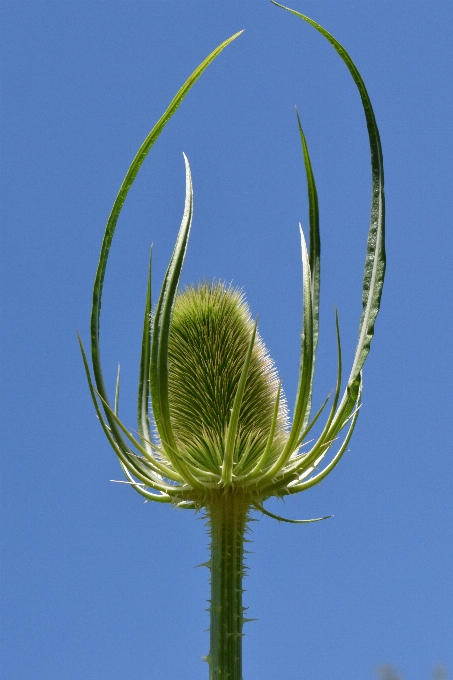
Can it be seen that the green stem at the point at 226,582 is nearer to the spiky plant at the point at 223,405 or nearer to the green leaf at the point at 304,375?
the spiky plant at the point at 223,405

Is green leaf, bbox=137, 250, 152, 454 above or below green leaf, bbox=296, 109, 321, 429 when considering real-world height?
below

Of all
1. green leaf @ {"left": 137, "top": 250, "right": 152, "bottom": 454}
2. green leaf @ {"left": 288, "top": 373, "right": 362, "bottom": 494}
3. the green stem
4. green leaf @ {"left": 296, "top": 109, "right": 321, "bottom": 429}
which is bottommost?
the green stem

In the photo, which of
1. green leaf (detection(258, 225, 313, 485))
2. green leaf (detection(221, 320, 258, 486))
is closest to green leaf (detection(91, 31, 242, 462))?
green leaf (detection(221, 320, 258, 486))

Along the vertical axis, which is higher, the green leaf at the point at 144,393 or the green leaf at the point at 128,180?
the green leaf at the point at 128,180

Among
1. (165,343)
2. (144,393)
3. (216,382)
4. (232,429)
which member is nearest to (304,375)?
(232,429)

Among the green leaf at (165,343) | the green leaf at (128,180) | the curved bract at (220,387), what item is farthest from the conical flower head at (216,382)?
the green leaf at (128,180)

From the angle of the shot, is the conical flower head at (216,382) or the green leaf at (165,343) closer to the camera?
the green leaf at (165,343)

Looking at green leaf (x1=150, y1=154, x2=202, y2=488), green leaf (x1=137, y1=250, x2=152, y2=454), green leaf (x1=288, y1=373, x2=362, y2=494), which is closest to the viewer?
green leaf (x1=150, y1=154, x2=202, y2=488)

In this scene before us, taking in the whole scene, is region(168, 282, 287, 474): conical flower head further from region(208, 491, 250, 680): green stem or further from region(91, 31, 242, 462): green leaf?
region(91, 31, 242, 462): green leaf
